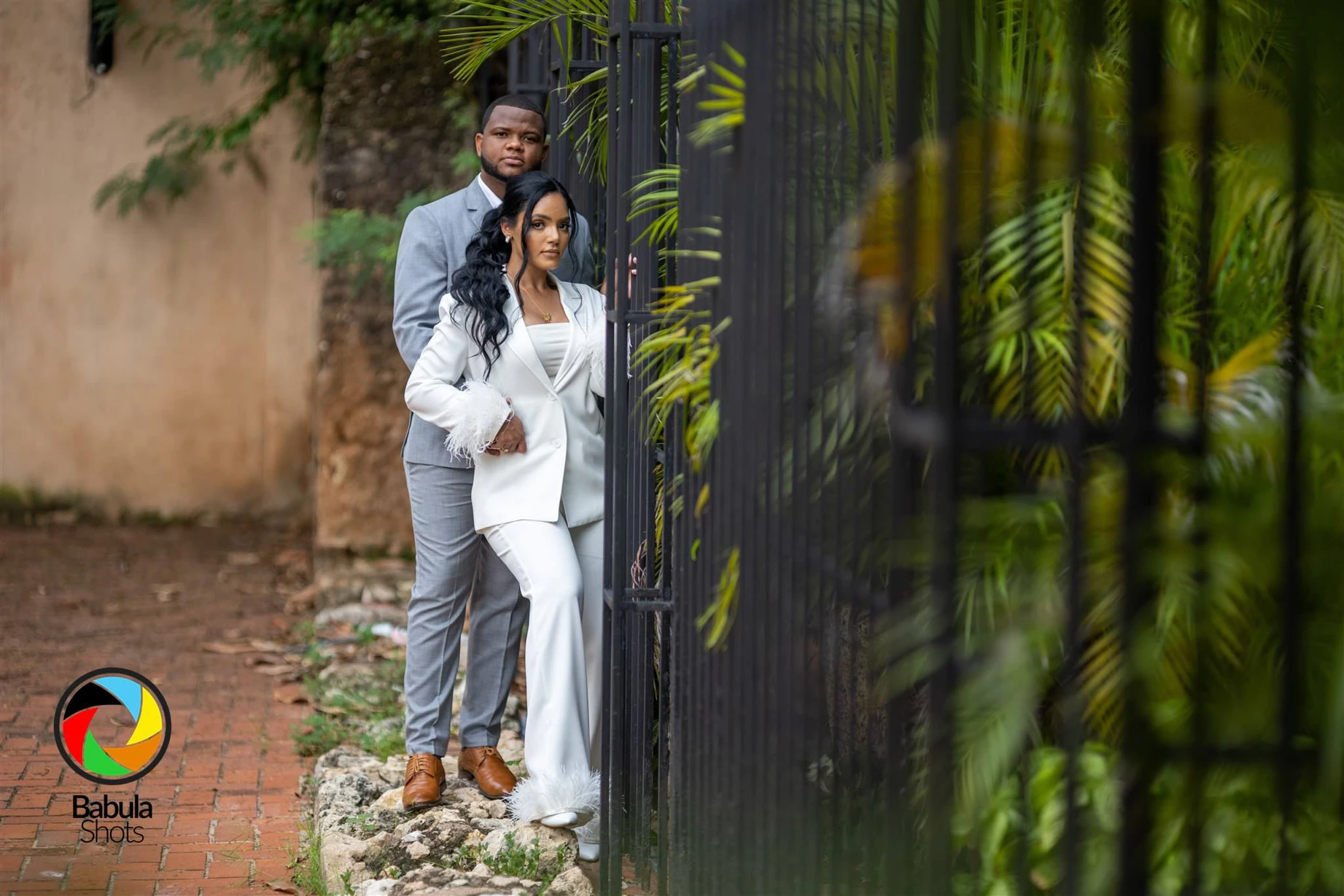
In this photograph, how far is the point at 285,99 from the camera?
1002 cm

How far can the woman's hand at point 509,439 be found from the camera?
13.8 feet

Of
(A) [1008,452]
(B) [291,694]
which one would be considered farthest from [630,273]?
(B) [291,694]

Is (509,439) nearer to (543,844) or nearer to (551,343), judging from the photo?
(551,343)

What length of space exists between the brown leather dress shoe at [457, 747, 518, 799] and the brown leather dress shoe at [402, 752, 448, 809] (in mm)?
113

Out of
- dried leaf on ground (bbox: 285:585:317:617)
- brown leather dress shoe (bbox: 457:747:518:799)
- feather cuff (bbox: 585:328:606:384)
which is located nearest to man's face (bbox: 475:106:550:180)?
feather cuff (bbox: 585:328:606:384)

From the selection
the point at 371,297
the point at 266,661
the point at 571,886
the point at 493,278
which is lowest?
the point at 571,886

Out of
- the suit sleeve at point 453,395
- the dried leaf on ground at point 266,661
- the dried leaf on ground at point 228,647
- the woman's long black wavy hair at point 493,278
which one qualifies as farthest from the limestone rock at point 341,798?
the dried leaf on ground at point 228,647

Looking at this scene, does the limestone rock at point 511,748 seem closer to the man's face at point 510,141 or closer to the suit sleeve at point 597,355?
the suit sleeve at point 597,355

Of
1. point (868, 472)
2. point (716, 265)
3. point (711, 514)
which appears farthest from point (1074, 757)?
point (716, 265)

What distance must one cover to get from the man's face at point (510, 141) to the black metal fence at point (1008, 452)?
1.21 metres

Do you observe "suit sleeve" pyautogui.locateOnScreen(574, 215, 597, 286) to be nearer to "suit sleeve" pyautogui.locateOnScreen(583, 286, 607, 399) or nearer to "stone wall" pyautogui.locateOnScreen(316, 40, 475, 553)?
"suit sleeve" pyautogui.locateOnScreen(583, 286, 607, 399)

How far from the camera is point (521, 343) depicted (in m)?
4.26

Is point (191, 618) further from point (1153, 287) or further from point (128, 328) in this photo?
point (1153, 287)

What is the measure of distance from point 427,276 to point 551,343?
0.52 meters
